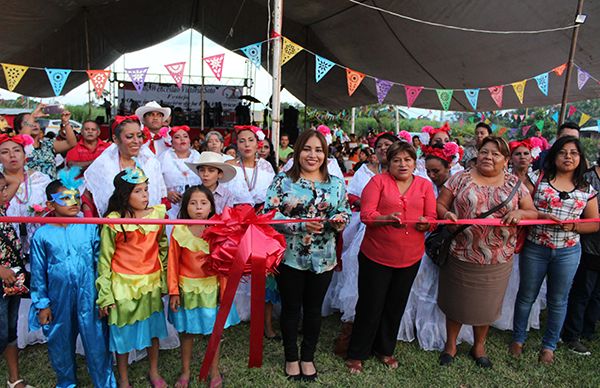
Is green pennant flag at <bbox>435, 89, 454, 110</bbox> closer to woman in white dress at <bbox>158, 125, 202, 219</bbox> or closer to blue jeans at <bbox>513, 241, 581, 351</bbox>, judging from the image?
blue jeans at <bbox>513, 241, 581, 351</bbox>

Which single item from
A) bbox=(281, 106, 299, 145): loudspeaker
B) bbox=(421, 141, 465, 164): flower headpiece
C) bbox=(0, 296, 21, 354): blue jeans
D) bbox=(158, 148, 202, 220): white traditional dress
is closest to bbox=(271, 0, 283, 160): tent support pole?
bbox=(158, 148, 202, 220): white traditional dress

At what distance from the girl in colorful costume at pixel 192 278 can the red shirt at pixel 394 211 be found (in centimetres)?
Answer: 113

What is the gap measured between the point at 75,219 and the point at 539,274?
11.1 feet

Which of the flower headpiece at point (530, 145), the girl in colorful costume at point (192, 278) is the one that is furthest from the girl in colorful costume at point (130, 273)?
the flower headpiece at point (530, 145)

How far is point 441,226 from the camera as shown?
3.31m

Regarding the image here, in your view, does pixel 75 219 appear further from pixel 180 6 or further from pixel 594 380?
pixel 180 6

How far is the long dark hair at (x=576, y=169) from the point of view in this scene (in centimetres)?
311

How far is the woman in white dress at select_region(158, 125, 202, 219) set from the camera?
379 cm

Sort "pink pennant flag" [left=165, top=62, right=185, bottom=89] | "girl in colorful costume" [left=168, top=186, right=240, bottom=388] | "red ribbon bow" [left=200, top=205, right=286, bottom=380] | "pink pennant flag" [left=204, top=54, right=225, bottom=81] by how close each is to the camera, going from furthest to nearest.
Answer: "pink pennant flag" [left=165, top=62, right=185, bottom=89] < "pink pennant flag" [left=204, top=54, right=225, bottom=81] < "girl in colorful costume" [left=168, top=186, right=240, bottom=388] < "red ribbon bow" [left=200, top=205, right=286, bottom=380]

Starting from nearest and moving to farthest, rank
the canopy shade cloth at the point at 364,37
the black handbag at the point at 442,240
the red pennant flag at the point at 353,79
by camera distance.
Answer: the black handbag at the point at 442,240 → the red pennant flag at the point at 353,79 → the canopy shade cloth at the point at 364,37

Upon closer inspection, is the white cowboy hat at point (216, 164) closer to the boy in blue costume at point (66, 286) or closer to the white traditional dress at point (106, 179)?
the white traditional dress at point (106, 179)

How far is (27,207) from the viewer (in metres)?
3.12

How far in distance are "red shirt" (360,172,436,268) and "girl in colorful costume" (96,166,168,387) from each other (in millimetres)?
1458

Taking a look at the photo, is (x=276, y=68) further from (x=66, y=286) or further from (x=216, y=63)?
(x=66, y=286)
